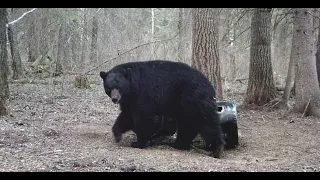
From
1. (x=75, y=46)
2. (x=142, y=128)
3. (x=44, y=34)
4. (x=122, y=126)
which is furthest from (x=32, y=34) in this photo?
(x=142, y=128)

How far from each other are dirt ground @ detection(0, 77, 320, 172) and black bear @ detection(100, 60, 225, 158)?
1.20 ft

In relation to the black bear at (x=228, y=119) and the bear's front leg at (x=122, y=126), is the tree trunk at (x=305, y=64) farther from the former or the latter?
the bear's front leg at (x=122, y=126)

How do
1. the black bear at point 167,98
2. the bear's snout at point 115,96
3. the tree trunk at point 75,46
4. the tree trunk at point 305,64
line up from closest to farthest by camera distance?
the bear's snout at point 115,96 < the black bear at point 167,98 < the tree trunk at point 305,64 < the tree trunk at point 75,46

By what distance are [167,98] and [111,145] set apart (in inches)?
50.6

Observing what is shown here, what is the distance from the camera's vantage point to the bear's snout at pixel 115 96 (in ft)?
23.7

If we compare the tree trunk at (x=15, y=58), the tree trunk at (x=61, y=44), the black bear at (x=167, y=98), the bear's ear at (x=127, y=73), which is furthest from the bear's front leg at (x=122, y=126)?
the tree trunk at (x=15, y=58)

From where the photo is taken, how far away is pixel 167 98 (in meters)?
7.55

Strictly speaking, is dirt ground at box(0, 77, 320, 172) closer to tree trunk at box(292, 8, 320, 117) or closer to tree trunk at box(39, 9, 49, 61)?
tree trunk at box(292, 8, 320, 117)

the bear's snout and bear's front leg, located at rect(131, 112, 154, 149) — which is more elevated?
the bear's snout

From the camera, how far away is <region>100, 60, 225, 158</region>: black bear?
739cm

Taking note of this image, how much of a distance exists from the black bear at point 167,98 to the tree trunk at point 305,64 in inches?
160

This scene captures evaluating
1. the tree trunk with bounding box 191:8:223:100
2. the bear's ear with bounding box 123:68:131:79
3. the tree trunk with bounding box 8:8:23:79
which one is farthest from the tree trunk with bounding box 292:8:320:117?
the tree trunk with bounding box 8:8:23:79
